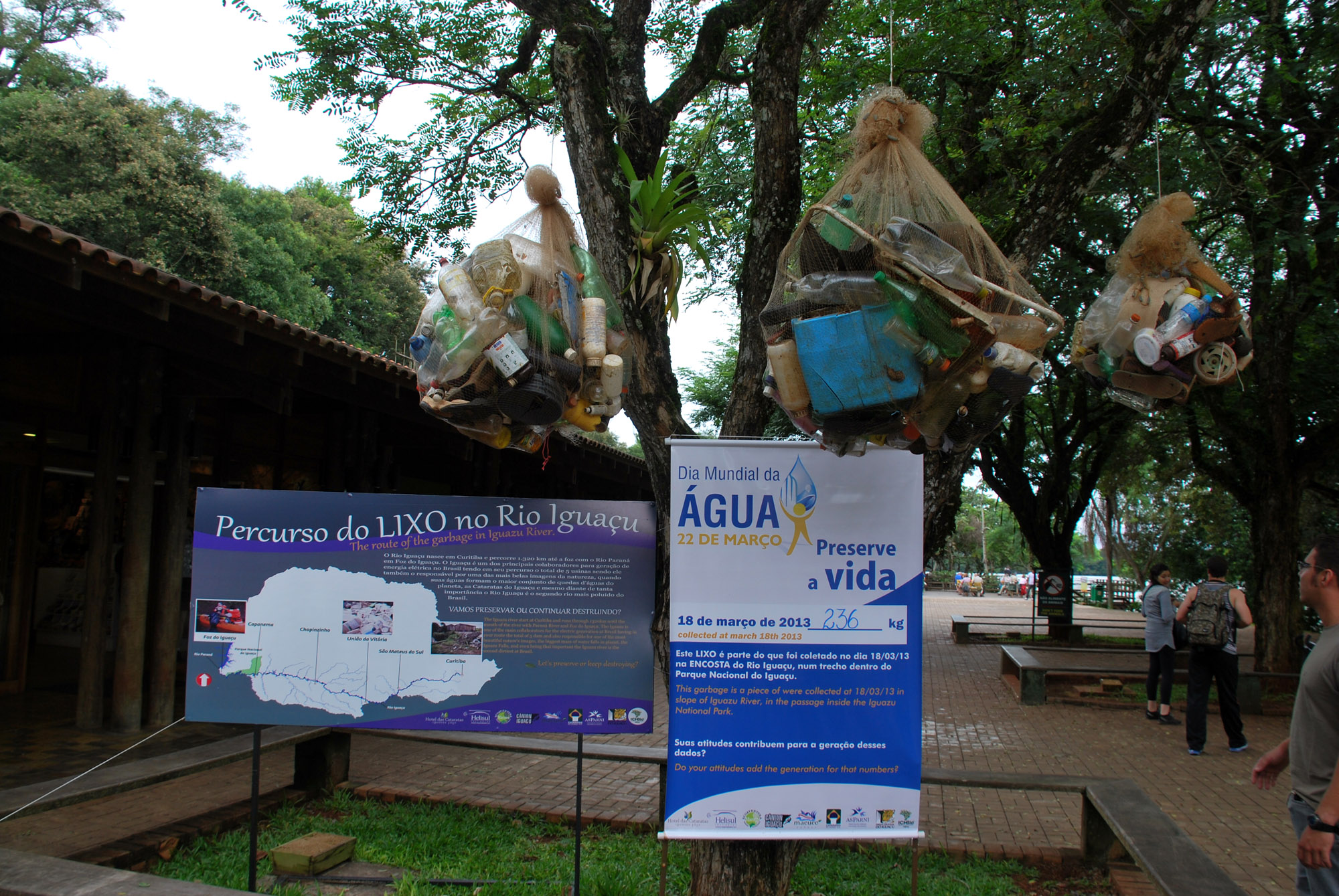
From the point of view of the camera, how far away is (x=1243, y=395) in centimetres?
1103

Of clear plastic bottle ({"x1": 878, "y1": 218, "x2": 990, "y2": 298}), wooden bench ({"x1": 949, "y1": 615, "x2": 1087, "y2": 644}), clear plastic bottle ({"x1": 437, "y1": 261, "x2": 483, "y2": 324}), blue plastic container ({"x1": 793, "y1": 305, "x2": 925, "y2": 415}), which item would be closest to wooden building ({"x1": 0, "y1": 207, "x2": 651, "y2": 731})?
clear plastic bottle ({"x1": 437, "y1": 261, "x2": 483, "y2": 324})

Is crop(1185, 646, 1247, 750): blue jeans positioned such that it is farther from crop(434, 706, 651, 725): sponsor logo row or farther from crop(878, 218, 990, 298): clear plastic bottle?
crop(878, 218, 990, 298): clear plastic bottle

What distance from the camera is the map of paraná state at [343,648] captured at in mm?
3438

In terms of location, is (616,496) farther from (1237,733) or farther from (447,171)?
(1237,733)

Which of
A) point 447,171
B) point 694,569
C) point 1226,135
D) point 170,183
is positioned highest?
point 170,183

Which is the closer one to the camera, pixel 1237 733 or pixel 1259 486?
pixel 1237 733

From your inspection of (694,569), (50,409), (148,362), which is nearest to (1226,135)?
(694,569)

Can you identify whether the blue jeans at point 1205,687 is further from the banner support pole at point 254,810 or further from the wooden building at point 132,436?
the banner support pole at point 254,810

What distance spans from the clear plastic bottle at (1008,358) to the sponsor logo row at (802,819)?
169 centimetres

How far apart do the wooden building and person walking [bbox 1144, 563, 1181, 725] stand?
580cm

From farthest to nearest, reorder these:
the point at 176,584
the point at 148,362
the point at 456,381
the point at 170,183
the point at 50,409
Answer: the point at 170,183 < the point at 50,409 < the point at 176,584 < the point at 148,362 < the point at 456,381

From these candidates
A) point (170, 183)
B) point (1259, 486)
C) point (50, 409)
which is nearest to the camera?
point (50, 409)

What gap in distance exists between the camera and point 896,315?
2354mm

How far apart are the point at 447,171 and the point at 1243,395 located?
1035cm
